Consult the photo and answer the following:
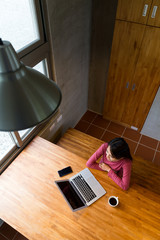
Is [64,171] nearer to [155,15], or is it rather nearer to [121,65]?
[121,65]

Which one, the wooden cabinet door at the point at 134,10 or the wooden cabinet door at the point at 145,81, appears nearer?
the wooden cabinet door at the point at 134,10

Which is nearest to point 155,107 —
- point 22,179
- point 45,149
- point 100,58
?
point 100,58

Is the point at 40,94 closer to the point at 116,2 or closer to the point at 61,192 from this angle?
the point at 61,192

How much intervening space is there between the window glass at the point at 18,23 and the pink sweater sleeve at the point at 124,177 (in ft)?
5.36

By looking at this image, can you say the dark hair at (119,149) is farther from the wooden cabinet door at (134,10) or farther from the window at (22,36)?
the wooden cabinet door at (134,10)

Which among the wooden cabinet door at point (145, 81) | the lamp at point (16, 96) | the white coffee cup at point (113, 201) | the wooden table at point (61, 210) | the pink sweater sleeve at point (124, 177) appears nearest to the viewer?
the lamp at point (16, 96)

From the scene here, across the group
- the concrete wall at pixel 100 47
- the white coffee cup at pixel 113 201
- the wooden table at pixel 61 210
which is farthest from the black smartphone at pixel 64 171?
the concrete wall at pixel 100 47

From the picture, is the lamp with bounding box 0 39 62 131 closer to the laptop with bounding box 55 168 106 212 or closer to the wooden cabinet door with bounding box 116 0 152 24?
the laptop with bounding box 55 168 106 212

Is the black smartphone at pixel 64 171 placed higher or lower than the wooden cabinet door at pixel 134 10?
lower

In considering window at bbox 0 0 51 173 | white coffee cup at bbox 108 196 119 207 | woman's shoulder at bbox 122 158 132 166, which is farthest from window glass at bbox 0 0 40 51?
white coffee cup at bbox 108 196 119 207

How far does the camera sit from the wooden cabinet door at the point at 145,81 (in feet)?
8.59

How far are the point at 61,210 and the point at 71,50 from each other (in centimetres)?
214

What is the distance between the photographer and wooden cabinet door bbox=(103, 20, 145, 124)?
2676mm

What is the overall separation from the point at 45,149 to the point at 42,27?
4.65 ft
